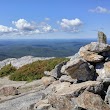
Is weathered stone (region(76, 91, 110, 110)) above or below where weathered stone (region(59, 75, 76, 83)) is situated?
below

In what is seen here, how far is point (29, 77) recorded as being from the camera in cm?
3784

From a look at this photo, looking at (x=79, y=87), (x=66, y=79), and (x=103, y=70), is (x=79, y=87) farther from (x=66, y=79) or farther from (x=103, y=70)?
(x=66, y=79)

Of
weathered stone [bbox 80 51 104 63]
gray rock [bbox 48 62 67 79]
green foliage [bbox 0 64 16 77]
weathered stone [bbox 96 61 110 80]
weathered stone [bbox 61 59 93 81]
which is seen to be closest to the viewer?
weathered stone [bbox 96 61 110 80]

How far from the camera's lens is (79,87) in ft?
64.1

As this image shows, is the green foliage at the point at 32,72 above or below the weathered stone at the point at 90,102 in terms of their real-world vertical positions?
below

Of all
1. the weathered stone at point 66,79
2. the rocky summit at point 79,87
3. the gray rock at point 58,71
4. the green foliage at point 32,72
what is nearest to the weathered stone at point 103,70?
the rocky summit at point 79,87

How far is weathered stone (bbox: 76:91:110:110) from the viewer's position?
1788 cm

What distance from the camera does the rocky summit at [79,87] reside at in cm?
1850

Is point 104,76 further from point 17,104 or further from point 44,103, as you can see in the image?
point 17,104

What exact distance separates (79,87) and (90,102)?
1.67 m

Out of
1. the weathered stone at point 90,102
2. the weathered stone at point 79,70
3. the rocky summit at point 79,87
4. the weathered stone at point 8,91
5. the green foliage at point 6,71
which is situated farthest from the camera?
the green foliage at point 6,71

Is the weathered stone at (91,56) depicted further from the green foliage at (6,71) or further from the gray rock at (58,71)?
the green foliage at (6,71)

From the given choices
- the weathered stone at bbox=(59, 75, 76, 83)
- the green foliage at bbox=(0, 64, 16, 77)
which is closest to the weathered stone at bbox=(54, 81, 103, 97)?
the weathered stone at bbox=(59, 75, 76, 83)

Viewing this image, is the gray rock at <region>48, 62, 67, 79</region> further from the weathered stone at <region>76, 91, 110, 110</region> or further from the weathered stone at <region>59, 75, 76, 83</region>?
the weathered stone at <region>76, 91, 110, 110</region>
